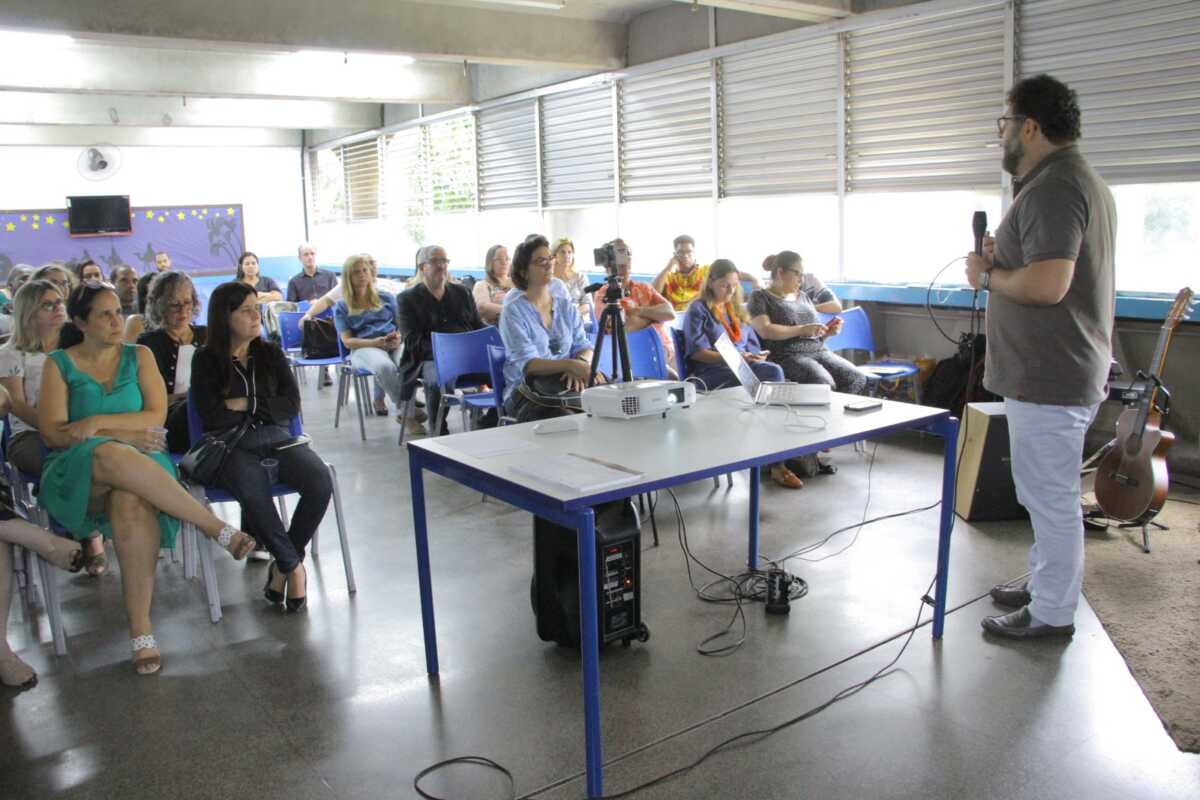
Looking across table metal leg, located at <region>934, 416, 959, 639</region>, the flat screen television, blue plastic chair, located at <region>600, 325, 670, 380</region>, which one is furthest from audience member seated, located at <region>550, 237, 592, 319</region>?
the flat screen television

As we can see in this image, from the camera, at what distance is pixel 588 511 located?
2.29 metres

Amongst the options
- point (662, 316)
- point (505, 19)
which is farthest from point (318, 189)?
point (662, 316)

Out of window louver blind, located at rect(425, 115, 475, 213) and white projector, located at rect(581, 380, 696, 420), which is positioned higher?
window louver blind, located at rect(425, 115, 475, 213)

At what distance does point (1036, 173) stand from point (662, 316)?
2517mm

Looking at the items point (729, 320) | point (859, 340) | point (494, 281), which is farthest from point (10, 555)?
point (859, 340)

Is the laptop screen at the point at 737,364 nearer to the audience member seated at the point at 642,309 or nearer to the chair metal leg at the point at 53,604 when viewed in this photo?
the audience member seated at the point at 642,309

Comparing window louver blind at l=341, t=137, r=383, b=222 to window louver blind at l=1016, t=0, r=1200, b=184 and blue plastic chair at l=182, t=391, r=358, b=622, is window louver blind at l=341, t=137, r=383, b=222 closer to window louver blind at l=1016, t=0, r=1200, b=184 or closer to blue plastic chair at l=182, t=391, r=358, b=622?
window louver blind at l=1016, t=0, r=1200, b=184

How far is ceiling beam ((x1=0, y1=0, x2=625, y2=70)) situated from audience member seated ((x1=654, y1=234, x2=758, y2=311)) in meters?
2.24

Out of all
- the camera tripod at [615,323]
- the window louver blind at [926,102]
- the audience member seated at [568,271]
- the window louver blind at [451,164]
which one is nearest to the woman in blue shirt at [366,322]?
the audience member seated at [568,271]

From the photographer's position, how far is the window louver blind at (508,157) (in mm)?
9938

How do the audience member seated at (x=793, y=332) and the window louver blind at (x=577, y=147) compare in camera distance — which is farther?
the window louver blind at (x=577, y=147)

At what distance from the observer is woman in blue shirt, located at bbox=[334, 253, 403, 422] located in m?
6.82

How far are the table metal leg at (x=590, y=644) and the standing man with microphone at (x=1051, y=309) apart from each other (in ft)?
5.16

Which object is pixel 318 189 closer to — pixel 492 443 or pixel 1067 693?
pixel 492 443
